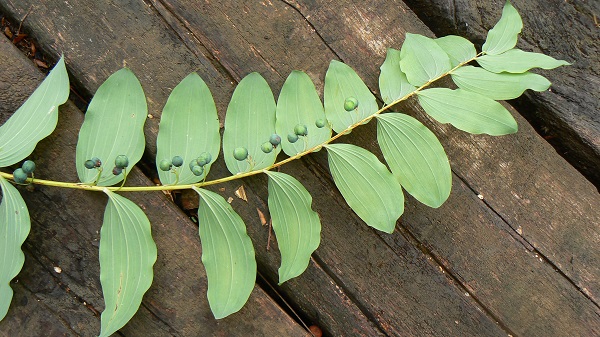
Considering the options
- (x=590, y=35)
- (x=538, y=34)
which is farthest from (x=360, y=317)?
(x=590, y=35)

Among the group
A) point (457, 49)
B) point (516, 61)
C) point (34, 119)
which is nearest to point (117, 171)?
point (34, 119)

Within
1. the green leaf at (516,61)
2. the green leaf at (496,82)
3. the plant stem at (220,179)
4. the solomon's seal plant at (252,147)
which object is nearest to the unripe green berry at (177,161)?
the solomon's seal plant at (252,147)

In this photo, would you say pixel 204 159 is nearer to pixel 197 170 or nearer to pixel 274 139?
pixel 197 170

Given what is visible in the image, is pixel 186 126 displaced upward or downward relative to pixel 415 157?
upward

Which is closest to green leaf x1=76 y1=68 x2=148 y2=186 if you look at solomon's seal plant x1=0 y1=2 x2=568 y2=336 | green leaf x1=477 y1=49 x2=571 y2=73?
solomon's seal plant x1=0 y1=2 x2=568 y2=336

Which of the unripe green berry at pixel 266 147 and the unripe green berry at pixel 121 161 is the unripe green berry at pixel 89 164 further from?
the unripe green berry at pixel 266 147

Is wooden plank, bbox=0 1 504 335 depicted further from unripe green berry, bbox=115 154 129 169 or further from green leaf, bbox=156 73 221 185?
unripe green berry, bbox=115 154 129 169
